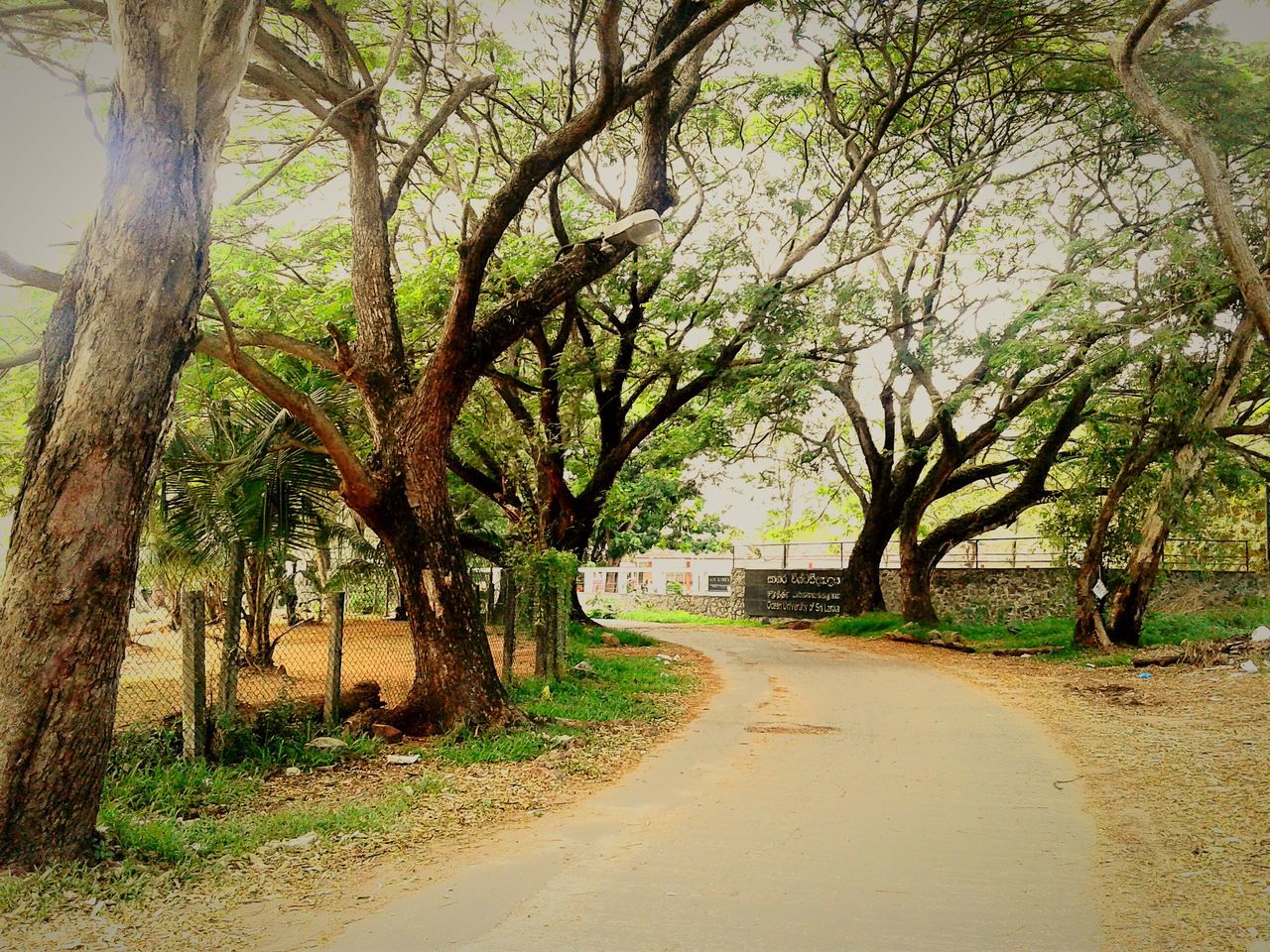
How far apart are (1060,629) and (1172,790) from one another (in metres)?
13.8

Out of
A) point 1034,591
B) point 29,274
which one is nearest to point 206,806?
point 29,274

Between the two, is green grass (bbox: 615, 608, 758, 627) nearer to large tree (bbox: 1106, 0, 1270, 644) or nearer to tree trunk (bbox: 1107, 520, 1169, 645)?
tree trunk (bbox: 1107, 520, 1169, 645)

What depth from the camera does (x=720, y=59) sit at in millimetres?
14688

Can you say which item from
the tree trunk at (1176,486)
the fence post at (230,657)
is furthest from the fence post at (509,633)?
the tree trunk at (1176,486)

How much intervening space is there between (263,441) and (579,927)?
5000 mm

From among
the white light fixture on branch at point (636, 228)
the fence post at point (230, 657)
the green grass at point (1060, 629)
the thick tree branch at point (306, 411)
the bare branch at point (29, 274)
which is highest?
the white light fixture on branch at point (636, 228)

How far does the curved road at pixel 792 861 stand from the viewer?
3836 mm

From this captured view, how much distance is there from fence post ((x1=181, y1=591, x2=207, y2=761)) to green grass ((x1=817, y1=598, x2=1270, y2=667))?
12412mm

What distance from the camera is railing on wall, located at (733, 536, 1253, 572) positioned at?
2116 cm

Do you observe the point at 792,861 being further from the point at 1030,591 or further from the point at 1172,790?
the point at 1030,591

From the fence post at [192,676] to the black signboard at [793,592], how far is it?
20413 millimetres

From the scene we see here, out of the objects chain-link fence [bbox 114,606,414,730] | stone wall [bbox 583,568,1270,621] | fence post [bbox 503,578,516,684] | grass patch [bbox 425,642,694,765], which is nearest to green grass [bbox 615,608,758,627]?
stone wall [bbox 583,568,1270,621]

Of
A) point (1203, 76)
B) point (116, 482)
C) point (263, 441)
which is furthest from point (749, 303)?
point (116, 482)

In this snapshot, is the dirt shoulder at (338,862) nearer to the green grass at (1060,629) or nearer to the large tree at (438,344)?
the large tree at (438,344)
